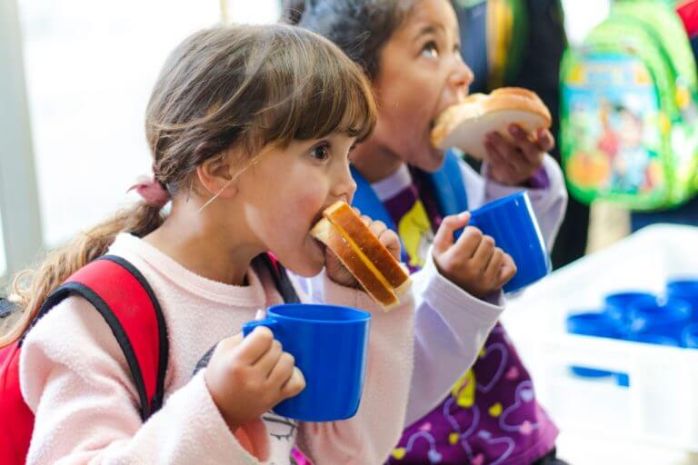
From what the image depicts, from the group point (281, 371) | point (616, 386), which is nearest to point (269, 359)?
point (281, 371)

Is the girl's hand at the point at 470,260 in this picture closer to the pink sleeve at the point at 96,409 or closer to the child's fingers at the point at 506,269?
the child's fingers at the point at 506,269

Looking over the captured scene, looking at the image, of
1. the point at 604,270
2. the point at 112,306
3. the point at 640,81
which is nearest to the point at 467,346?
the point at 112,306

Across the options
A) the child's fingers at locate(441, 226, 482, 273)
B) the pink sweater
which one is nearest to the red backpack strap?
the pink sweater

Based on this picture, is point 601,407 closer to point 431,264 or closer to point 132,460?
point 431,264

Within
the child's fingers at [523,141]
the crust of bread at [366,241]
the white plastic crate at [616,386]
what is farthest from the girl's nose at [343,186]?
the white plastic crate at [616,386]

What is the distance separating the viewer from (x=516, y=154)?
4.81 feet

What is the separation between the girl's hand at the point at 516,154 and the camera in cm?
144

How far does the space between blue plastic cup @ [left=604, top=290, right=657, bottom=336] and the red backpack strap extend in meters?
0.91

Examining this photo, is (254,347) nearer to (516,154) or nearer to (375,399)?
(375,399)

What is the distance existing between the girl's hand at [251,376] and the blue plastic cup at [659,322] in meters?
0.91

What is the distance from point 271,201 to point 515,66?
74.3 inches

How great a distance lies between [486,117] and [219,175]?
1.65 feet

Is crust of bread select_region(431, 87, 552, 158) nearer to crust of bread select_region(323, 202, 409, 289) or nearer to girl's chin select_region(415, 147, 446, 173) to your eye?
girl's chin select_region(415, 147, 446, 173)

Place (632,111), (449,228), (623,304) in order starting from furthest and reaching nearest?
1. (632,111)
2. (623,304)
3. (449,228)
